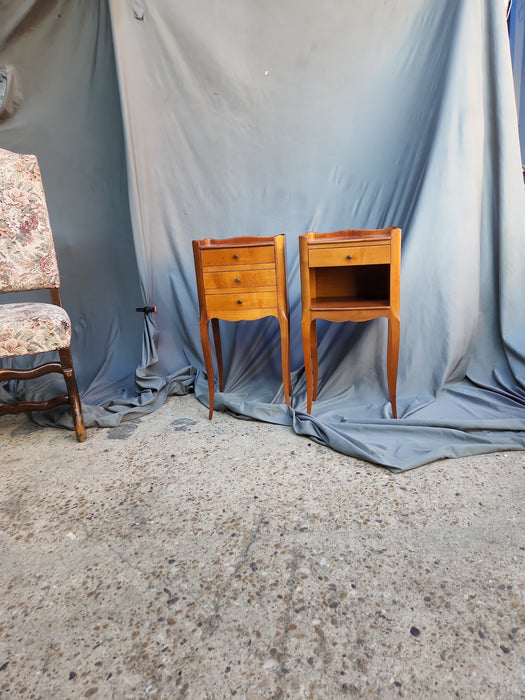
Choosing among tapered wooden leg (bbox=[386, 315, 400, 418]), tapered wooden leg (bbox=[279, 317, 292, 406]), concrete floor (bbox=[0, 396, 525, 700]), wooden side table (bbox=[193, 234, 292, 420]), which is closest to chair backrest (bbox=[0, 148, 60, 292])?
wooden side table (bbox=[193, 234, 292, 420])

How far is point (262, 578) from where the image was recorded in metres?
1.03

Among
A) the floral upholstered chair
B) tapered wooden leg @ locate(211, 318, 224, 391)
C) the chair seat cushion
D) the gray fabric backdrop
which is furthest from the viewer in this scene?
tapered wooden leg @ locate(211, 318, 224, 391)

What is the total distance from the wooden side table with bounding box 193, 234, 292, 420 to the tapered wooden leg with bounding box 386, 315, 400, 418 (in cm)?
46

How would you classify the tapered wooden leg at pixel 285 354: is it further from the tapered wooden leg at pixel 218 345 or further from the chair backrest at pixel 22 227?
the chair backrest at pixel 22 227

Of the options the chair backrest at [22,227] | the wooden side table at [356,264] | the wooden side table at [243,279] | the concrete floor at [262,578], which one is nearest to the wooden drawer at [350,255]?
the wooden side table at [356,264]

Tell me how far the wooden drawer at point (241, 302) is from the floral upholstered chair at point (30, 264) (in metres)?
0.64

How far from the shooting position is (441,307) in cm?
197

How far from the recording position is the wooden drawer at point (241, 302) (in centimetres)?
186

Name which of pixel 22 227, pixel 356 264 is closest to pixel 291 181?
pixel 356 264

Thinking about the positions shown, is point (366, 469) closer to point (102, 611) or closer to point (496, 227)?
point (102, 611)

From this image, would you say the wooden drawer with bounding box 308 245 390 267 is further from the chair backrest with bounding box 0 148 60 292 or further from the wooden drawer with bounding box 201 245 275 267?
the chair backrest with bounding box 0 148 60 292

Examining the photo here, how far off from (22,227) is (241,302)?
43.1 inches

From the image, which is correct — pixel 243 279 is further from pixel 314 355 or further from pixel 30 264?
pixel 30 264

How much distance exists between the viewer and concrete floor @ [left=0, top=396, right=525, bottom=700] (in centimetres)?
80
